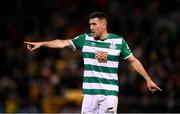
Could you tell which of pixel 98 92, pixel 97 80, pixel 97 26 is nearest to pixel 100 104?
pixel 98 92

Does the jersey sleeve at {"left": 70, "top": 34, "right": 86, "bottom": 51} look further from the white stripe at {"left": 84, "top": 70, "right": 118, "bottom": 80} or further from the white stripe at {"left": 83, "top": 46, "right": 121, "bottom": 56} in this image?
the white stripe at {"left": 84, "top": 70, "right": 118, "bottom": 80}

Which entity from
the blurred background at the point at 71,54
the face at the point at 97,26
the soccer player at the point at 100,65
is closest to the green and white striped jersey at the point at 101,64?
the soccer player at the point at 100,65

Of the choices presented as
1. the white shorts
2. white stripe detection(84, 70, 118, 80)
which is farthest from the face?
the white shorts

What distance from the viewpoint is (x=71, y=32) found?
19.3m

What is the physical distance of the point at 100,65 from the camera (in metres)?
10.1

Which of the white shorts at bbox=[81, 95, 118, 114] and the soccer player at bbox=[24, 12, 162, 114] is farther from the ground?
the soccer player at bbox=[24, 12, 162, 114]

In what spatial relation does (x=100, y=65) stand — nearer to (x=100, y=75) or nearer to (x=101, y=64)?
(x=101, y=64)

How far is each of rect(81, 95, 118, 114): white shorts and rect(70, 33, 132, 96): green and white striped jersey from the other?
64 mm

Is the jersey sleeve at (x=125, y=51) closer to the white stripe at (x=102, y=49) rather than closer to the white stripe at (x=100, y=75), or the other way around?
the white stripe at (x=102, y=49)

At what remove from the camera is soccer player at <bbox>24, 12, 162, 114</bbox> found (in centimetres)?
1016

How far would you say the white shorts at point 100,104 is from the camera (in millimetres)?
10242

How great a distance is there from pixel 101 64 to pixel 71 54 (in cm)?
832

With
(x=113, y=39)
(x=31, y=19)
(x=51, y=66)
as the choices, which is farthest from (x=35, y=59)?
(x=113, y=39)

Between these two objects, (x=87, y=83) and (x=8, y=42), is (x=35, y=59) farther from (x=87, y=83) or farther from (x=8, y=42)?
(x=87, y=83)
